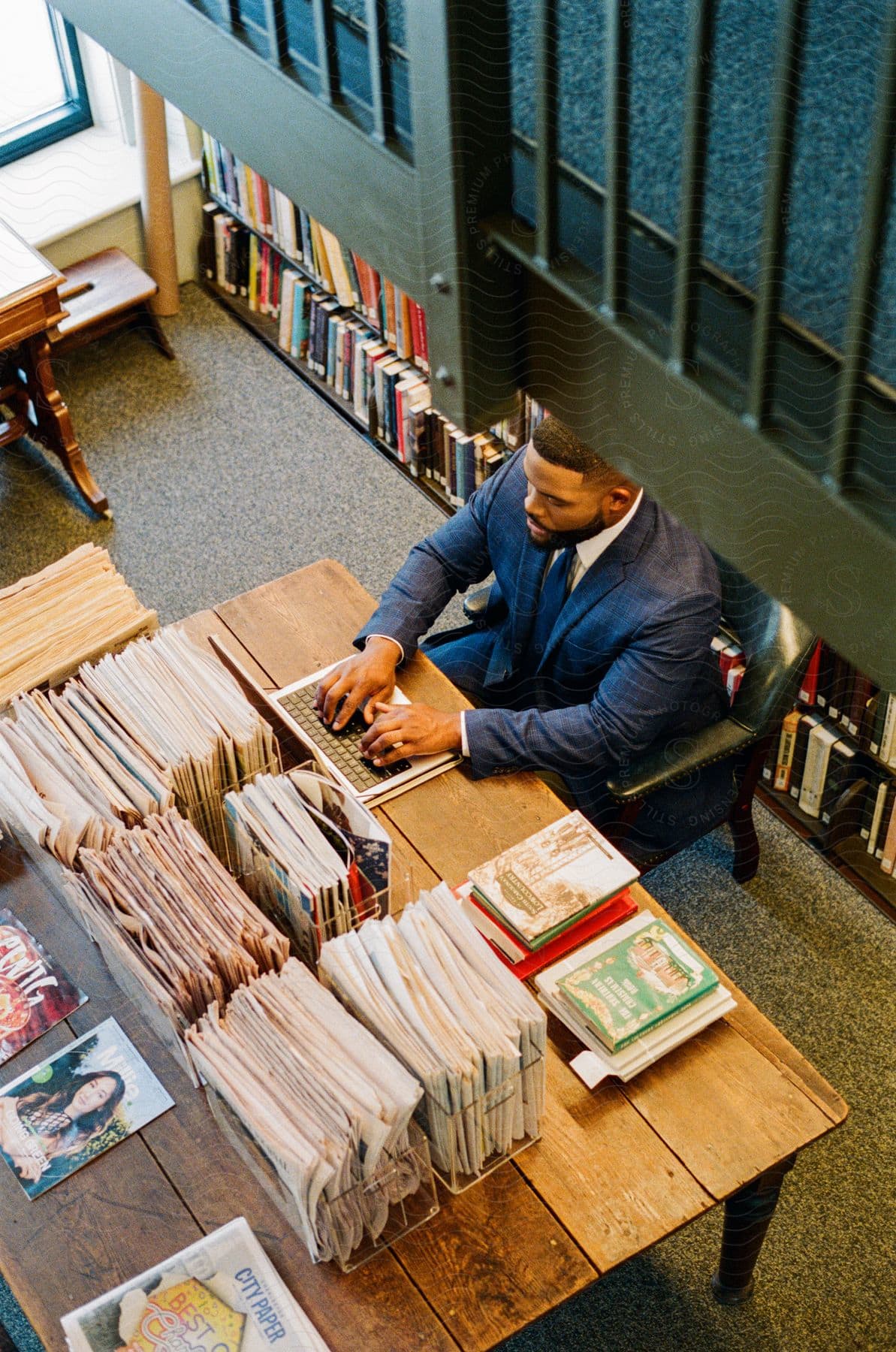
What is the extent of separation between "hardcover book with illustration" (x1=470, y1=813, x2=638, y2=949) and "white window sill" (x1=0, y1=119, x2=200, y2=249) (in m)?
2.74

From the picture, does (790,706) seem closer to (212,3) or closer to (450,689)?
(450,689)

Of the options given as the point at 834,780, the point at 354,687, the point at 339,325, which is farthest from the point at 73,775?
the point at 339,325

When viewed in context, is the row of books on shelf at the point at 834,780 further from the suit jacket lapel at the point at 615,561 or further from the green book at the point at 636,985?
the green book at the point at 636,985

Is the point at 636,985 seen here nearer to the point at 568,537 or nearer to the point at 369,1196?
the point at 369,1196

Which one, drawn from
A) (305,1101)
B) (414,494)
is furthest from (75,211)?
(305,1101)

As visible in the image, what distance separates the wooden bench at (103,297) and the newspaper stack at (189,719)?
2.12 meters

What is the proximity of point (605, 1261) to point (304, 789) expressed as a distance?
0.67 metres

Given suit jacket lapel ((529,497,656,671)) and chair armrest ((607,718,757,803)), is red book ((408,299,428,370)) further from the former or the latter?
chair armrest ((607,718,757,803))

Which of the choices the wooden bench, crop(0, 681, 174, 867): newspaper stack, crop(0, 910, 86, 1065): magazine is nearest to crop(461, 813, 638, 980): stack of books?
crop(0, 681, 174, 867): newspaper stack

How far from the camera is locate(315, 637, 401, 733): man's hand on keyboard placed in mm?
2244

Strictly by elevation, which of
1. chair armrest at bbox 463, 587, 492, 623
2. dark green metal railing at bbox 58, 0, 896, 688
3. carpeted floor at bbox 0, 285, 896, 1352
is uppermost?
dark green metal railing at bbox 58, 0, 896, 688

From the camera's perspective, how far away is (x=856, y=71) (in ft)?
3.08

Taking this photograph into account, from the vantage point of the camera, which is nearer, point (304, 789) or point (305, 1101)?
point (305, 1101)

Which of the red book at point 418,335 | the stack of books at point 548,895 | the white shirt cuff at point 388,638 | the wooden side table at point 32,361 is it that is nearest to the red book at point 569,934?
the stack of books at point 548,895
